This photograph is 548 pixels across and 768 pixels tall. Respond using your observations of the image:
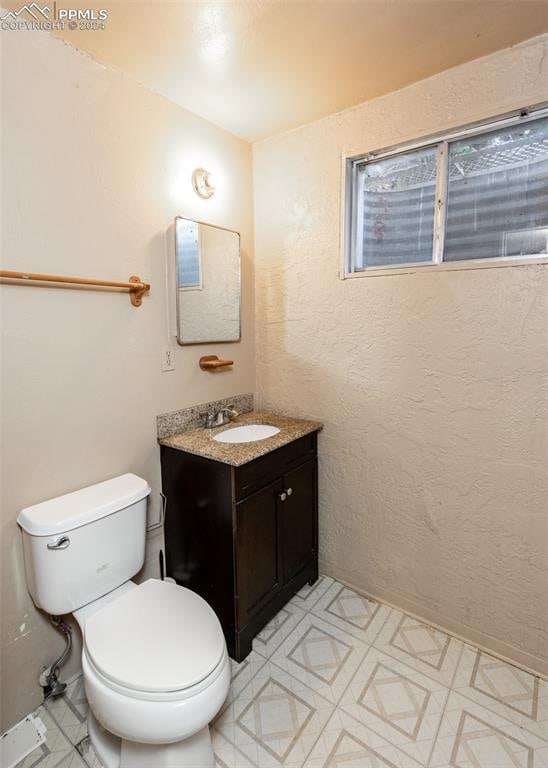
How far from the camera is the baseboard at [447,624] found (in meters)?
1.56

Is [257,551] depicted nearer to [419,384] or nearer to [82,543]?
[82,543]

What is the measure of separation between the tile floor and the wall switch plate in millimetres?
1237

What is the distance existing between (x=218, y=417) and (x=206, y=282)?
652 mm

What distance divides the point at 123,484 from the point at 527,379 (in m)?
1.55

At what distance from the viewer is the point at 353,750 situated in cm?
127

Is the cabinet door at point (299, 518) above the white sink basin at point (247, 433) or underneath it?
underneath

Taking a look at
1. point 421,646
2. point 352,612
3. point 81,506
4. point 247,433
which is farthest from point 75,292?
point 421,646

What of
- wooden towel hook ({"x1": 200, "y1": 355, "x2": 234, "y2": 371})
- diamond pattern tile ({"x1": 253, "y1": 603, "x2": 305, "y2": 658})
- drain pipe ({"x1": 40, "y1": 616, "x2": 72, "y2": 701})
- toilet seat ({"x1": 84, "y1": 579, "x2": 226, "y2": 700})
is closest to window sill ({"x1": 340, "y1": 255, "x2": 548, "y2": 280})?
wooden towel hook ({"x1": 200, "y1": 355, "x2": 234, "y2": 371})

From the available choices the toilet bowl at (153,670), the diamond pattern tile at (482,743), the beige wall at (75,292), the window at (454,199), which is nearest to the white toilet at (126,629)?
the toilet bowl at (153,670)

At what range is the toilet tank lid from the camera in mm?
1240

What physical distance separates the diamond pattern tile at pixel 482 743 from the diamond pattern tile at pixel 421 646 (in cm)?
14

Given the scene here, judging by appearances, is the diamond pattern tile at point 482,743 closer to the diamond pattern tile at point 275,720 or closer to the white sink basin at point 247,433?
the diamond pattern tile at point 275,720

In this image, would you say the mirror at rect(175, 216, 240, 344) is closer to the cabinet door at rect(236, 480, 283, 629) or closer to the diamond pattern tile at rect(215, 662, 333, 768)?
the cabinet door at rect(236, 480, 283, 629)

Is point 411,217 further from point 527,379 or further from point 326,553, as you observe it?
point 326,553
